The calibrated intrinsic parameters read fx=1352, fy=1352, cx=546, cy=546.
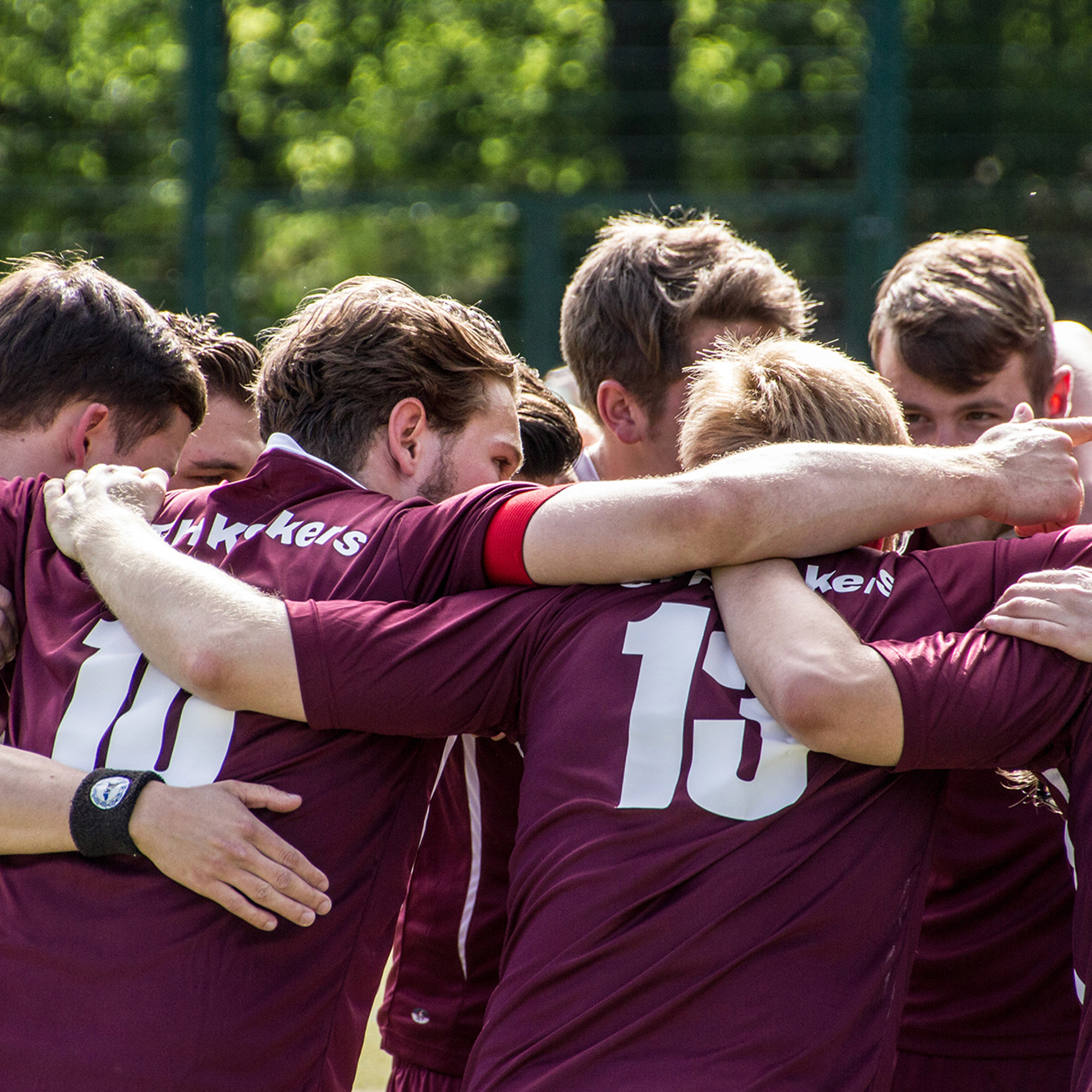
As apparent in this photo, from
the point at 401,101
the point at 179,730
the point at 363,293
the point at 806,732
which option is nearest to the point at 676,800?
the point at 806,732

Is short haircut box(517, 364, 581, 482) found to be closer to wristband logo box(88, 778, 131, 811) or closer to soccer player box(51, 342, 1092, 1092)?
soccer player box(51, 342, 1092, 1092)

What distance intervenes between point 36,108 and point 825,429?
15190 mm

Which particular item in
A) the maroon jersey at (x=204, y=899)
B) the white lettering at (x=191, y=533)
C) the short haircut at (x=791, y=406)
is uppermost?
the short haircut at (x=791, y=406)

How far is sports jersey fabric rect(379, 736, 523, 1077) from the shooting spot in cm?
257

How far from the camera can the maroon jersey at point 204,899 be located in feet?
6.78

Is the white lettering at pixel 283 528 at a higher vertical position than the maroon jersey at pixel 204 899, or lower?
higher

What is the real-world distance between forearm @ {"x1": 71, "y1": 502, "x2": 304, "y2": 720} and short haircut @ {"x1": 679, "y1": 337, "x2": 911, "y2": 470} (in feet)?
2.80

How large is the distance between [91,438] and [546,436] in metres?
1.03

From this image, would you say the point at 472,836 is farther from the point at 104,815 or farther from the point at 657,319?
the point at 657,319

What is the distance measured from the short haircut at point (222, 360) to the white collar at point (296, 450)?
1.13 meters

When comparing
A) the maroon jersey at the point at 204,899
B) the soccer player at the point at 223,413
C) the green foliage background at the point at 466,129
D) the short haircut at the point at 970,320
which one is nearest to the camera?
the maroon jersey at the point at 204,899

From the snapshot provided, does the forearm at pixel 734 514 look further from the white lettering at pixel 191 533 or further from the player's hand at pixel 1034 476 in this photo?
the white lettering at pixel 191 533

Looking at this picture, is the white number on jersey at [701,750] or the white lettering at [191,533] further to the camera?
the white lettering at [191,533]

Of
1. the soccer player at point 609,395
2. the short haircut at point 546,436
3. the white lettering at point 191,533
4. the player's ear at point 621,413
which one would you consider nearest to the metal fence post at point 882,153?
the soccer player at point 609,395
